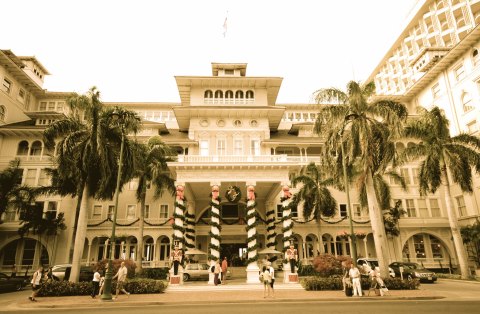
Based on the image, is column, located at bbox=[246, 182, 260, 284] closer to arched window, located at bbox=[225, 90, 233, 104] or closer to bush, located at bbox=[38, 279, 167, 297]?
bush, located at bbox=[38, 279, 167, 297]

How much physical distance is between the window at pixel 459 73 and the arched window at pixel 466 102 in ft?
6.89

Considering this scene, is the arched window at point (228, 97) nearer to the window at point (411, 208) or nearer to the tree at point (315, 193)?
the tree at point (315, 193)

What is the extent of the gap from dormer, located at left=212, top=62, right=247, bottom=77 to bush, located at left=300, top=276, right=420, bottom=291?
2631 centimetres

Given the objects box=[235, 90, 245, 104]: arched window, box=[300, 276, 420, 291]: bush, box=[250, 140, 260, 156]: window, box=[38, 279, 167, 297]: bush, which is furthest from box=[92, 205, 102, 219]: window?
box=[300, 276, 420, 291]: bush

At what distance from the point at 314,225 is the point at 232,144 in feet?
44.9

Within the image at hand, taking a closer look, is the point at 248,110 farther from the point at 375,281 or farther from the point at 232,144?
the point at 375,281

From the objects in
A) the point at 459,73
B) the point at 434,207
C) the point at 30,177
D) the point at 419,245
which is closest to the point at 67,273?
the point at 30,177

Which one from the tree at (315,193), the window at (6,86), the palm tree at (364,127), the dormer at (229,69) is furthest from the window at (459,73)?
the window at (6,86)

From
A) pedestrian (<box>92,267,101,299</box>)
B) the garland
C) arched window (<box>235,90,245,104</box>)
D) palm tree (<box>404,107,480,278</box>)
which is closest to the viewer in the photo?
pedestrian (<box>92,267,101,299</box>)

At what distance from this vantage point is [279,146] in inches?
1452

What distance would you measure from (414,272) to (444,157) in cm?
1024

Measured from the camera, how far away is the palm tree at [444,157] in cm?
2677

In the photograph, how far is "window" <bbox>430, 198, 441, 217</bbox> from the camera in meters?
38.7

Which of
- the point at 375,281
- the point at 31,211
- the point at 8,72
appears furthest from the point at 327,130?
the point at 8,72
